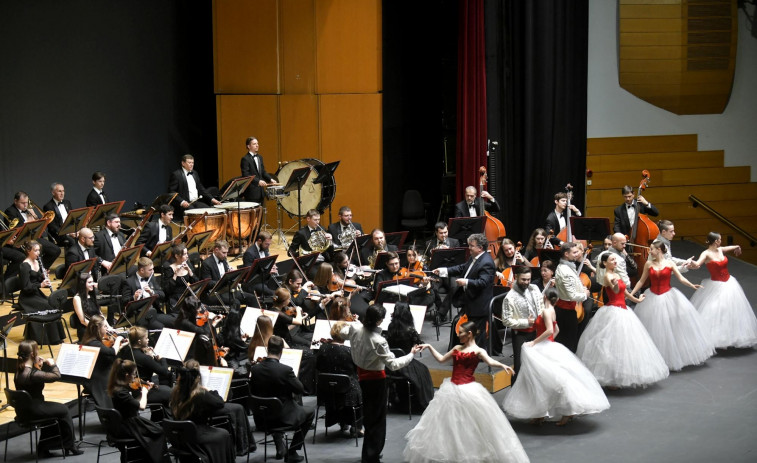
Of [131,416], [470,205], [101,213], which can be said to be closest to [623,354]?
[470,205]

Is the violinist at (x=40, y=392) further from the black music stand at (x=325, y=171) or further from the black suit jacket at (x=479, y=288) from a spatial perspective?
the black music stand at (x=325, y=171)

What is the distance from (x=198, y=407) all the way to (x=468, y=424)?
1.92m

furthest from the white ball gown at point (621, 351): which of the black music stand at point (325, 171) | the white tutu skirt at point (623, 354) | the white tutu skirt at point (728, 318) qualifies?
the black music stand at point (325, 171)

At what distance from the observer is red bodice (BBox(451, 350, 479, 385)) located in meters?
6.99

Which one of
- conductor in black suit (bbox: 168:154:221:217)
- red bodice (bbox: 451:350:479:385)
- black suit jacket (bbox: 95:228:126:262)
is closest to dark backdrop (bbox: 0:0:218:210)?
conductor in black suit (bbox: 168:154:221:217)

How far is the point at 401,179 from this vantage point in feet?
47.9

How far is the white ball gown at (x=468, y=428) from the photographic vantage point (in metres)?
6.98

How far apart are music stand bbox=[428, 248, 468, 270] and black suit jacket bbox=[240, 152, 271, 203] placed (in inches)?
152

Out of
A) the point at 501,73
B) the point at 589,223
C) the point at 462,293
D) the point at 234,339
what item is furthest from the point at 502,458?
the point at 501,73

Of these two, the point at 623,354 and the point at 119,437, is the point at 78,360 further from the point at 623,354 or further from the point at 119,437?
the point at 623,354

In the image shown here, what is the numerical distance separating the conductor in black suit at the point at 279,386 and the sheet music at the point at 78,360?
127 cm

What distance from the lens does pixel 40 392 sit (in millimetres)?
7355

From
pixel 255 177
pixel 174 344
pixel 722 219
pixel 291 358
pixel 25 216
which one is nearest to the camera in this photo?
pixel 291 358

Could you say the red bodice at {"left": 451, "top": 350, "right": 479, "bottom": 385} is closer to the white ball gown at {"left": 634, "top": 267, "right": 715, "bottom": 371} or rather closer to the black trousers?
the black trousers
